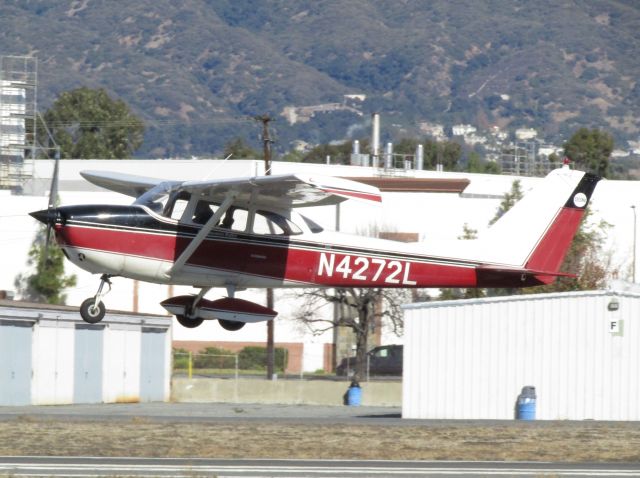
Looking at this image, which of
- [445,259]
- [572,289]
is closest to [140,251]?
[445,259]

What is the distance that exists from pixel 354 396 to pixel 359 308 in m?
9.48

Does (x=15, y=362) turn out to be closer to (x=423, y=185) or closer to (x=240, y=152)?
(x=423, y=185)

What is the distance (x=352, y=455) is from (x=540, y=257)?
4980 mm

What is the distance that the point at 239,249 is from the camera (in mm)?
21047

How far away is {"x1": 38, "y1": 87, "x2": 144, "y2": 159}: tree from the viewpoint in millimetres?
145875

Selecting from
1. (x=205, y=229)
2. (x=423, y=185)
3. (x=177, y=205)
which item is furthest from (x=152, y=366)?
(x=205, y=229)

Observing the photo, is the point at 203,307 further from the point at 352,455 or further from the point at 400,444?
the point at 400,444

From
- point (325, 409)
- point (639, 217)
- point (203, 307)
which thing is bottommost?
point (325, 409)

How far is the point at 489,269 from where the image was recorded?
75.1ft

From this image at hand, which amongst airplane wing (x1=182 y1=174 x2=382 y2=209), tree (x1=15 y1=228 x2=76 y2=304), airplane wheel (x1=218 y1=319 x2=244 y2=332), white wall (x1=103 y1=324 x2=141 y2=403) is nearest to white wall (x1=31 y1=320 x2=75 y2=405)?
white wall (x1=103 y1=324 x2=141 y2=403)

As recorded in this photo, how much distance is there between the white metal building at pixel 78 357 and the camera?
41562mm

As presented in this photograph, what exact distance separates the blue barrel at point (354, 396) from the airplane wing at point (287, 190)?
2478 centimetres

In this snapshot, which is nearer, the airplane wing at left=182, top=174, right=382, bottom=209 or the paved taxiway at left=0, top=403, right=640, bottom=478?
the airplane wing at left=182, top=174, right=382, bottom=209

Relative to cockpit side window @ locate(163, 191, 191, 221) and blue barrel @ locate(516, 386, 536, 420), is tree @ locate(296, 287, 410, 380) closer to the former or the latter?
blue barrel @ locate(516, 386, 536, 420)
